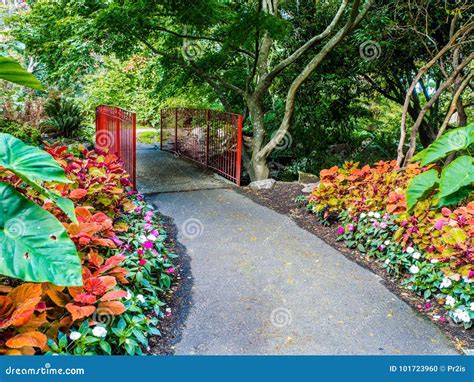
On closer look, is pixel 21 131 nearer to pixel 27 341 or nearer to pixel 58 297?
pixel 58 297

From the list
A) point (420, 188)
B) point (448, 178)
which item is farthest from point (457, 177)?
point (420, 188)

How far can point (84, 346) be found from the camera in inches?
95.2

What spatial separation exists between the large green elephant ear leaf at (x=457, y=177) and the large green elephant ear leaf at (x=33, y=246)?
324cm

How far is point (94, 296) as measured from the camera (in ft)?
8.50

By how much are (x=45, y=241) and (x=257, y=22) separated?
5.17 m

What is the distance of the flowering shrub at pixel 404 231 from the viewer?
3.42m

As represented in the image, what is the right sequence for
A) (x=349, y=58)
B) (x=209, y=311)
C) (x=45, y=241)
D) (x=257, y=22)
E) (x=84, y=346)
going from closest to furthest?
1. (x=45, y=241)
2. (x=84, y=346)
3. (x=209, y=311)
4. (x=257, y=22)
5. (x=349, y=58)

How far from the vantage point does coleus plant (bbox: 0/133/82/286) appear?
1830 mm

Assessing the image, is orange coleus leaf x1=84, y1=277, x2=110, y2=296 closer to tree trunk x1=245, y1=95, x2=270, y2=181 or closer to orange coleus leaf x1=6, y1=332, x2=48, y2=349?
orange coleus leaf x1=6, y1=332, x2=48, y2=349

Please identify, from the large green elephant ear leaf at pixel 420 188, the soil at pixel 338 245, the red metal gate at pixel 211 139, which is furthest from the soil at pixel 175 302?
the red metal gate at pixel 211 139

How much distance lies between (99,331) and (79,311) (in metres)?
0.16

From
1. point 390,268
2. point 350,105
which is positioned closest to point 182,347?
point 390,268

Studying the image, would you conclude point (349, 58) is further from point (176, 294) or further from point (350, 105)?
point (176, 294)

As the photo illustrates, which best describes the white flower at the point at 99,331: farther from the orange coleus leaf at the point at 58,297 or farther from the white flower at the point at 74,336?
the orange coleus leaf at the point at 58,297
